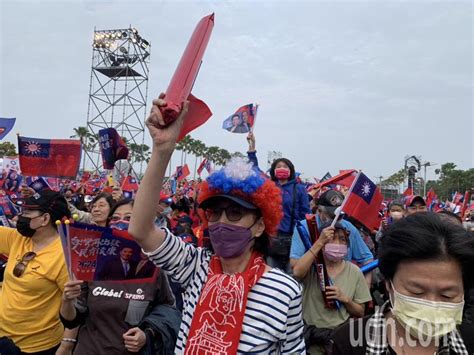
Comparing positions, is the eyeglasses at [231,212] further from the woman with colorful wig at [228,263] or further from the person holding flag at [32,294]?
the person holding flag at [32,294]

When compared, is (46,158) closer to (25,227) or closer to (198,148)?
(25,227)

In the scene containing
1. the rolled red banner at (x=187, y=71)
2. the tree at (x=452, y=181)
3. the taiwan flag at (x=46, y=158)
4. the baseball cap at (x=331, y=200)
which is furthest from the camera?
the tree at (x=452, y=181)

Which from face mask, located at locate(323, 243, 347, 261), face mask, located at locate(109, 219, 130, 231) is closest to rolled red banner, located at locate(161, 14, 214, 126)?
face mask, located at locate(109, 219, 130, 231)

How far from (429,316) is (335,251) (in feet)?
5.61

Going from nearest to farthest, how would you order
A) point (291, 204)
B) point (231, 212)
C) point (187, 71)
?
→ point (187, 71) < point (231, 212) < point (291, 204)

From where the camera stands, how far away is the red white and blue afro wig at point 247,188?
2.04 metres

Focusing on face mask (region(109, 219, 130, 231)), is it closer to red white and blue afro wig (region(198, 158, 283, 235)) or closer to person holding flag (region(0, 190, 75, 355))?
person holding flag (region(0, 190, 75, 355))

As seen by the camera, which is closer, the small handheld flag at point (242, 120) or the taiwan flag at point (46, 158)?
the taiwan flag at point (46, 158)

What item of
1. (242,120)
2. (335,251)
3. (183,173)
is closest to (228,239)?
(335,251)

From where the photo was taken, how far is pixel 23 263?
119 inches

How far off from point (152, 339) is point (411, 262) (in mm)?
1701

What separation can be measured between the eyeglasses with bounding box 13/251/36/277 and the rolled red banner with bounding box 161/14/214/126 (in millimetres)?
1980

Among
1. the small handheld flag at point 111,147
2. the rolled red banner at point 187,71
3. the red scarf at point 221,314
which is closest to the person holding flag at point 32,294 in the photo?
the red scarf at point 221,314

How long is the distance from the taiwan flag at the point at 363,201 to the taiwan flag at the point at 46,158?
324cm
